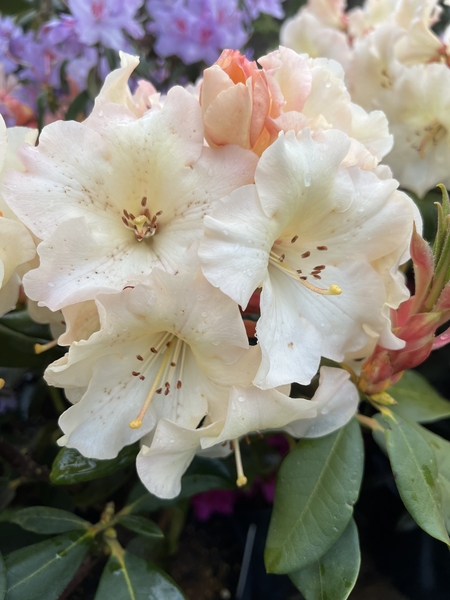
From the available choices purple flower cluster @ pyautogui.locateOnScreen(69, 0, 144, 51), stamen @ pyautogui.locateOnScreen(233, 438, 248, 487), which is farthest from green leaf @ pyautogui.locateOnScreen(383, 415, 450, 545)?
purple flower cluster @ pyautogui.locateOnScreen(69, 0, 144, 51)

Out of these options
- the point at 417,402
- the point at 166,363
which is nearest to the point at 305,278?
the point at 166,363

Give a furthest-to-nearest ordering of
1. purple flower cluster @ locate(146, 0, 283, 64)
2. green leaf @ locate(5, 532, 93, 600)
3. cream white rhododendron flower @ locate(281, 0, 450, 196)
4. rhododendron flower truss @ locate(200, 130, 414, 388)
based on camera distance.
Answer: purple flower cluster @ locate(146, 0, 283, 64) < cream white rhododendron flower @ locate(281, 0, 450, 196) < green leaf @ locate(5, 532, 93, 600) < rhododendron flower truss @ locate(200, 130, 414, 388)

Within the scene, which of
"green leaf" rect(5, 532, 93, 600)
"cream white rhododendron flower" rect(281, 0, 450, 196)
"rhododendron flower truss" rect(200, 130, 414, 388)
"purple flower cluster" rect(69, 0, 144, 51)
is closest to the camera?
"rhododendron flower truss" rect(200, 130, 414, 388)

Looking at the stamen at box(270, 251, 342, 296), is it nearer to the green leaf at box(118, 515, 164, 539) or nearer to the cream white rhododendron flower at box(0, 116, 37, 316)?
the cream white rhododendron flower at box(0, 116, 37, 316)

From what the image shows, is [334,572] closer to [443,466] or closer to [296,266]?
[443,466]

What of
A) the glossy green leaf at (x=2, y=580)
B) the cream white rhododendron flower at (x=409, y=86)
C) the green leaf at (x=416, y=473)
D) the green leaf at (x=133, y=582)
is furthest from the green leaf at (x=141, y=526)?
the cream white rhododendron flower at (x=409, y=86)
